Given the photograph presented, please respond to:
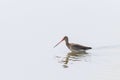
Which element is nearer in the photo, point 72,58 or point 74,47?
point 72,58

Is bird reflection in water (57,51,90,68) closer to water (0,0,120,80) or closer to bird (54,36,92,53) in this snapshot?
water (0,0,120,80)

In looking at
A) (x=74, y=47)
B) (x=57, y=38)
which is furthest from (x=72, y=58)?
(x=57, y=38)

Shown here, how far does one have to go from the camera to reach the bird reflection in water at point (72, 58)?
Result: 14756 millimetres

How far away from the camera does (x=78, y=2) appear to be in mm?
22109

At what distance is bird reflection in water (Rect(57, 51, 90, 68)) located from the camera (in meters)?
14.8

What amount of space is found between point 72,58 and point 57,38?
2.05m

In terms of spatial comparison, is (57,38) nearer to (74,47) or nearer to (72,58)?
(74,47)

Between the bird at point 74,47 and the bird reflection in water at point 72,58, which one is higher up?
the bird at point 74,47

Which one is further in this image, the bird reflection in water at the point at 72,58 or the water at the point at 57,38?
the bird reflection in water at the point at 72,58

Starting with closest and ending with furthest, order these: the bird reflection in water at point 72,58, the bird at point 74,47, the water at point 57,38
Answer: the water at point 57,38
the bird reflection in water at point 72,58
the bird at point 74,47

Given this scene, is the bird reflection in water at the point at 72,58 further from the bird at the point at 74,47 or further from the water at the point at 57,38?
the bird at the point at 74,47

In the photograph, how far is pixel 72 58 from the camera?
15.5m

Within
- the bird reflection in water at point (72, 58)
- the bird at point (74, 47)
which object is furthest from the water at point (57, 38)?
the bird at point (74, 47)

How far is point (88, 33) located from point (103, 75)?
494 centimetres
